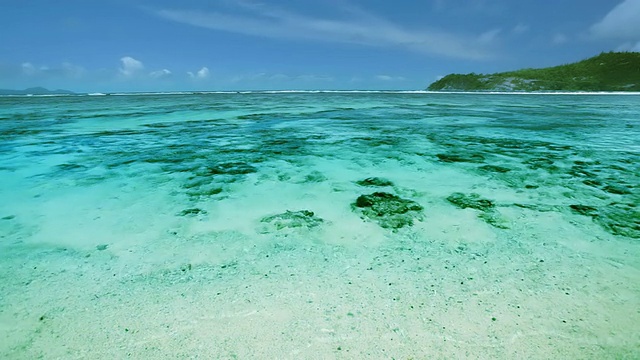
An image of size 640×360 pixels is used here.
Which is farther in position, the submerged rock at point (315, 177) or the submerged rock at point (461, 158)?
the submerged rock at point (461, 158)

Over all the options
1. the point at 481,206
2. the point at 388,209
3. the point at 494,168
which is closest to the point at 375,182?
the point at 388,209

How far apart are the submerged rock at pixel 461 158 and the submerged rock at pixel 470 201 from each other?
9.13ft

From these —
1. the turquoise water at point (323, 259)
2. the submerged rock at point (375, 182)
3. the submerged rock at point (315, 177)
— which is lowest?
the turquoise water at point (323, 259)

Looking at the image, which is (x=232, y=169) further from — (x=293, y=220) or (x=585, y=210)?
(x=585, y=210)

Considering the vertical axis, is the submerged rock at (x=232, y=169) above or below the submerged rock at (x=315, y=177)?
above

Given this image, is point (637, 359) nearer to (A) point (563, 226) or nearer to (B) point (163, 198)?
(A) point (563, 226)

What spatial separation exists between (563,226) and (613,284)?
55.9 inches

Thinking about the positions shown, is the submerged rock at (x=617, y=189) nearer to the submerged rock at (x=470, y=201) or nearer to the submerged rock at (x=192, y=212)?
the submerged rock at (x=470, y=201)

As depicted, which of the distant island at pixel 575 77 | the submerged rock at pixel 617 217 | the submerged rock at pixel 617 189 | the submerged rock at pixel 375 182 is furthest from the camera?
the distant island at pixel 575 77

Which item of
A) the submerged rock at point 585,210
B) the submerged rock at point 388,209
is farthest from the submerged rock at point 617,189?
the submerged rock at point 388,209

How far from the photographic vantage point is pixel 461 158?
871 cm

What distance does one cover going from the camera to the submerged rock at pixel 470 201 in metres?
5.34

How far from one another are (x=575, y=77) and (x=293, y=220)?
13539 cm

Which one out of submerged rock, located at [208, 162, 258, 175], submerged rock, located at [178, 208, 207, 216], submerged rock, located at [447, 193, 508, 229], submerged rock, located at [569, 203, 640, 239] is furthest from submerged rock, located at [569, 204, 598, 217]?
submerged rock, located at [208, 162, 258, 175]
